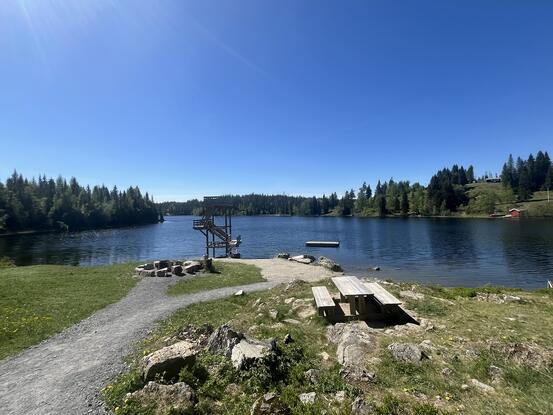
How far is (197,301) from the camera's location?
18453mm

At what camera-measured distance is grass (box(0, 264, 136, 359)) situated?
41.6 feet

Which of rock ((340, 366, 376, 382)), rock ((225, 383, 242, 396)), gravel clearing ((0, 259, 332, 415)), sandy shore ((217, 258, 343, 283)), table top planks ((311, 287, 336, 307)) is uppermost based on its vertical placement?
table top planks ((311, 287, 336, 307))

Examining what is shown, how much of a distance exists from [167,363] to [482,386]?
7505mm

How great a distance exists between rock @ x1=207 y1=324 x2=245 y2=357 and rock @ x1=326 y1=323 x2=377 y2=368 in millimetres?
3018

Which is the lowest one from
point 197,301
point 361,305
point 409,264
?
point 409,264

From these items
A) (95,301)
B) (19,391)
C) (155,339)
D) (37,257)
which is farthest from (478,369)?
(37,257)

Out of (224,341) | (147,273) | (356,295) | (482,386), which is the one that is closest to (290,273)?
(147,273)

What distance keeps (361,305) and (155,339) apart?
8259mm

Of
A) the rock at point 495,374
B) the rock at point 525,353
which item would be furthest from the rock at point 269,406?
the rock at point 525,353

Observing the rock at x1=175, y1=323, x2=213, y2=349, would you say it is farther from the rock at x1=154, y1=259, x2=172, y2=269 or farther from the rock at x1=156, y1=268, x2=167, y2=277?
the rock at x1=154, y1=259, x2=172, y2=269

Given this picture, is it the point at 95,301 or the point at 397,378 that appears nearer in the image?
the point at 397,378

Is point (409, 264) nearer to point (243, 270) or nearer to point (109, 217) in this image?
point (243, 270)

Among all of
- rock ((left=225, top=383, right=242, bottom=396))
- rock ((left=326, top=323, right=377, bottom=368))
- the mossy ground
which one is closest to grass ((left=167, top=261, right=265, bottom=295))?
the mossy ground

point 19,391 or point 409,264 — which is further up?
point 19,391
